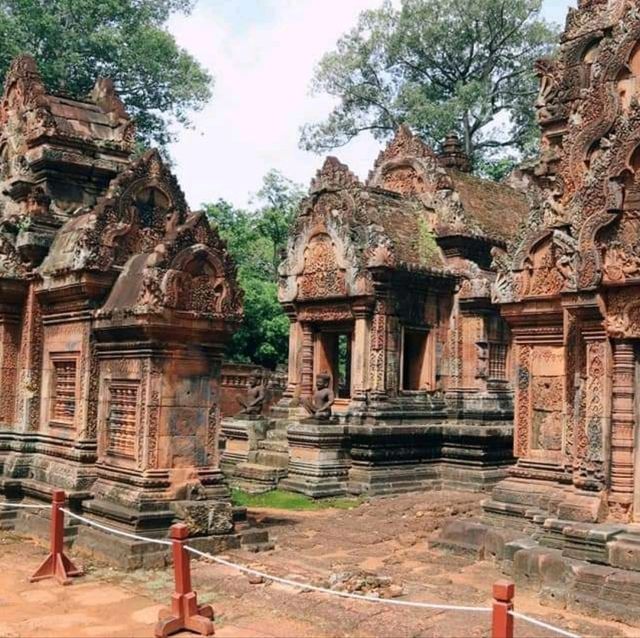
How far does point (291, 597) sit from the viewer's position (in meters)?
7.73

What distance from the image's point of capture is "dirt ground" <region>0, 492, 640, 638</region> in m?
6.97

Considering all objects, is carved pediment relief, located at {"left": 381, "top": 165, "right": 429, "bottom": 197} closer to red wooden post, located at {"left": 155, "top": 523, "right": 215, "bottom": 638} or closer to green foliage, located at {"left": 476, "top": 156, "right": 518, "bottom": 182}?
red wooden post, located at {"left": 155, "top": 523, "right": 215, "bottom": 638}

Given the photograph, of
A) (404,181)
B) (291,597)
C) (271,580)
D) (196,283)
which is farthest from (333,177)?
(291,597)

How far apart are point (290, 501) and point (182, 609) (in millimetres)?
8073

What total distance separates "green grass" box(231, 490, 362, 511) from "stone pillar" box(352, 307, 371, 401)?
227cm

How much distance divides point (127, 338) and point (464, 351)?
9.63 m

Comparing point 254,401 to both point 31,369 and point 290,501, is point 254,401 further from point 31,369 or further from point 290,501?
point 31,369

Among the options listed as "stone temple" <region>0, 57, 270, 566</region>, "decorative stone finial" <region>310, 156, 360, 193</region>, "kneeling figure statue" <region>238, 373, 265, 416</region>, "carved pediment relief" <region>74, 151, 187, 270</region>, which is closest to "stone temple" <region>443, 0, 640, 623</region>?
"stone temple" <region>0, 57, 270, 566</region>

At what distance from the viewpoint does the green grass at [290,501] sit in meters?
14.6

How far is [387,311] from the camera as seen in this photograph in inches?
664

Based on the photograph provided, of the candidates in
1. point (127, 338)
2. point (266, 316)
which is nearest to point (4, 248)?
point (127, 338)

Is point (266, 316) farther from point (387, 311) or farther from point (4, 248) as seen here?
point (4, 248)

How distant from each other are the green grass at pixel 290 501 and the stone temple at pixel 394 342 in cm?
27

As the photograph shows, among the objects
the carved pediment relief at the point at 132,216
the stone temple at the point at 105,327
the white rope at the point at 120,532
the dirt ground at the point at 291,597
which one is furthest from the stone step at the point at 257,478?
the white rope at the point at 120,532
